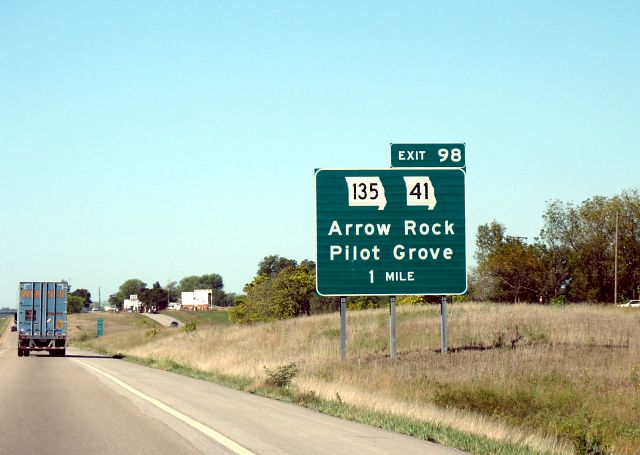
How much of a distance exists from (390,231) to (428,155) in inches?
117

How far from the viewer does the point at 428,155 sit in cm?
3036

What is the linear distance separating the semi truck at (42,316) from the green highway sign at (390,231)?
93.6 feet

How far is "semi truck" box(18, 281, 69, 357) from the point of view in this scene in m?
53.0

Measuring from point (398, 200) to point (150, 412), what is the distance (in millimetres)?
14246

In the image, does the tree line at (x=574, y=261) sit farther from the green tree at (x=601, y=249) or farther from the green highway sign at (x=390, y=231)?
the green highway sign at (x=390, y=231)

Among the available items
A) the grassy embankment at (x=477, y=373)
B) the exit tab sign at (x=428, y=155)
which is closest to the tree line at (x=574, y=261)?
the grassy embankment at (x=477, y=373)

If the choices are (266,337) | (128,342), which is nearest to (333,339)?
(266,337)

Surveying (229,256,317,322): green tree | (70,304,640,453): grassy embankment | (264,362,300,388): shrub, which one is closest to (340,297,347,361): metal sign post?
(70,304,640,453): grassy embankment

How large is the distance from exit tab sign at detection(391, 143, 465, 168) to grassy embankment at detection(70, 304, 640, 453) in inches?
236

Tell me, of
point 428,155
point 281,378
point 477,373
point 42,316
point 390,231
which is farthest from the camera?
point 42,316

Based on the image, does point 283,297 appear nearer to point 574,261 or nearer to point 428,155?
point 574,261

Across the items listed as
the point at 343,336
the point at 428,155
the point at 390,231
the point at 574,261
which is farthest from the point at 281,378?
the point at 574,261

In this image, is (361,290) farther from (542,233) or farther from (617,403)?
(542,233)

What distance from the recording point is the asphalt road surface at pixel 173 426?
11.7 m
